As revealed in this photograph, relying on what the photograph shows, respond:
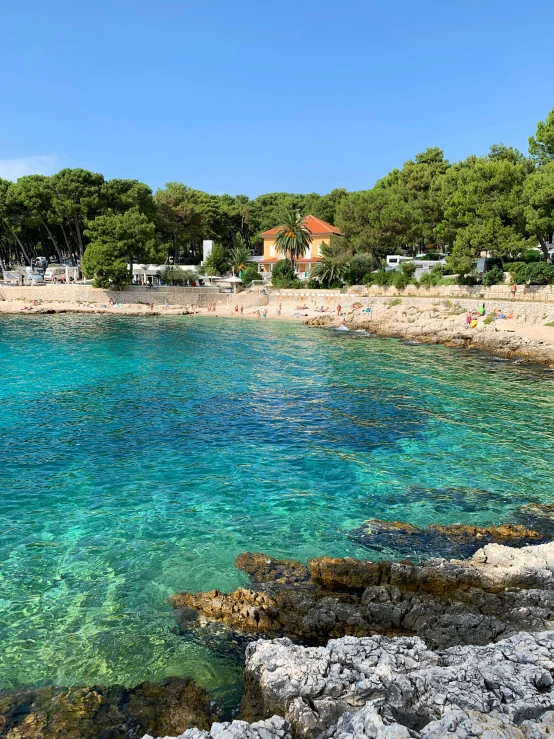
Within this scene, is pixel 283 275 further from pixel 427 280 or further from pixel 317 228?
pixel 427 280

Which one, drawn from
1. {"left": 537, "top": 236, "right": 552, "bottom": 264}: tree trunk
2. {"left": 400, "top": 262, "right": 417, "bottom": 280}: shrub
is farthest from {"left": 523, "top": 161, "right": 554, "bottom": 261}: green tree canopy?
{"left": 400, "top": 262, "right": 417, "bottom": 280}: shrub

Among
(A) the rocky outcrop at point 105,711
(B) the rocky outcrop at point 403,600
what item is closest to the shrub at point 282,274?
(B) the rocky outcrop at point 403,600

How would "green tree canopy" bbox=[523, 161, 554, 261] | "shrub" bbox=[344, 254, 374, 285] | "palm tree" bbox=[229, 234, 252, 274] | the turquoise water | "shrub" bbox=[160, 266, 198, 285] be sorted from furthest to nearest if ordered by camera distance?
"palm tree" bbox=[229, 234, 252, 274] < "shrub" bbox=[160, 266, 198, 285] < "shrub" bbox=[344, 254, 374, 285] < "green tree canopy" bbox=[523, 161, 554, 261] < the turquoise water

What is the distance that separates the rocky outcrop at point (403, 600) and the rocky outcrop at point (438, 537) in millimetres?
849

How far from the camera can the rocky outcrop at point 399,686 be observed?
5129 millimetres

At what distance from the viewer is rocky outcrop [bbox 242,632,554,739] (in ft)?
16.8

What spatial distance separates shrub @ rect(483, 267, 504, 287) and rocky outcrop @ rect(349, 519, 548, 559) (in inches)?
1508

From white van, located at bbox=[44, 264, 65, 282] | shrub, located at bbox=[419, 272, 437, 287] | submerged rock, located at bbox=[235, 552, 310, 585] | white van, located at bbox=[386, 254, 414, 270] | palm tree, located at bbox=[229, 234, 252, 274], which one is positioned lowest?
submerged rock, located at bbox=[235, 552, 310, 585]

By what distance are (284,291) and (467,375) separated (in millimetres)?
39538

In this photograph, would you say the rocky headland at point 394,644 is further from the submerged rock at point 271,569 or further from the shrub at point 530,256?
the shrub at point 530,256

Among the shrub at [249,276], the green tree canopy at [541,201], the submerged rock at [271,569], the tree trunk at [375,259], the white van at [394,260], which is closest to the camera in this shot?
the submerged rock at [271,569]

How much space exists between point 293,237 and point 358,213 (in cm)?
1108

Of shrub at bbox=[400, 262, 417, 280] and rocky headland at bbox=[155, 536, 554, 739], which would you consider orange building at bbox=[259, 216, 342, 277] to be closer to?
shrub at bbox=[400, 262, 417, 280]

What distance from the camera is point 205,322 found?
54.0 meters
